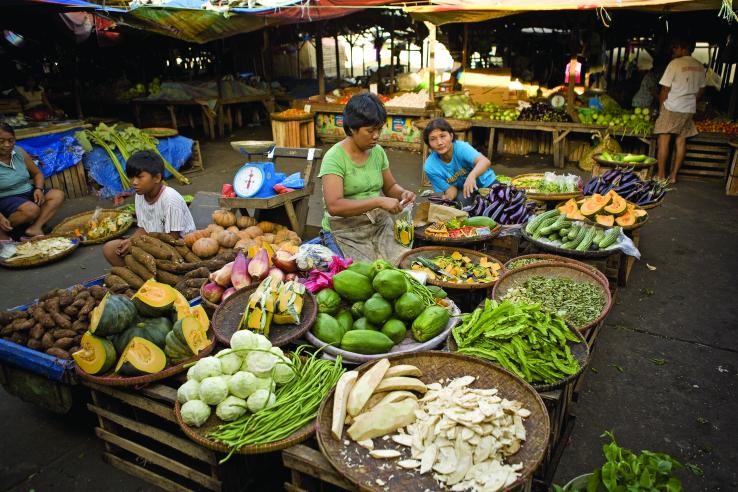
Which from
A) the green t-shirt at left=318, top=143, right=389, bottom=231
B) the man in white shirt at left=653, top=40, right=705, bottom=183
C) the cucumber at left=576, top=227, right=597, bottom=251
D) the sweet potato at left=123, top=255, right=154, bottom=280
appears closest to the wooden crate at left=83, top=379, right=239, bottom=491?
the sweet potato at left=123, top=255, right=154, bottom=280

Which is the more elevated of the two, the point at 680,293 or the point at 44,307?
the point at 44,307

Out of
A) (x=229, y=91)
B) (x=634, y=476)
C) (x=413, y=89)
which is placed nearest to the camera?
(x=634, y=476)

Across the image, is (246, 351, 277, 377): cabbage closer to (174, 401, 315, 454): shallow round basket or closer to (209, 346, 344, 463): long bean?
(209, 346, 344, 463): long bean

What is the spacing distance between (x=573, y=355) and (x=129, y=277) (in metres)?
3.08

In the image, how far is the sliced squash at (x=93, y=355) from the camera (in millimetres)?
2512

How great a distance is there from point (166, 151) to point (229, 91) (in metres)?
4.54

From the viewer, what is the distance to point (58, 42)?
428 inches

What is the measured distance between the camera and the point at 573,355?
8.53 feet

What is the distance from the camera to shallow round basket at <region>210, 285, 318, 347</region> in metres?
2.68

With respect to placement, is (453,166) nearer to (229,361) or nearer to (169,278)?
(169,278)

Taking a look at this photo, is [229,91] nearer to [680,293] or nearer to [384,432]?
[680,293]

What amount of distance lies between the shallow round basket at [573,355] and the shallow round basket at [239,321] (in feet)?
2.56

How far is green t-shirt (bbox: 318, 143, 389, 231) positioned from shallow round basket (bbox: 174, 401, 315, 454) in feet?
6.60

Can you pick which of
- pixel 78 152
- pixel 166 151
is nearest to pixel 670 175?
pixel 166 151
